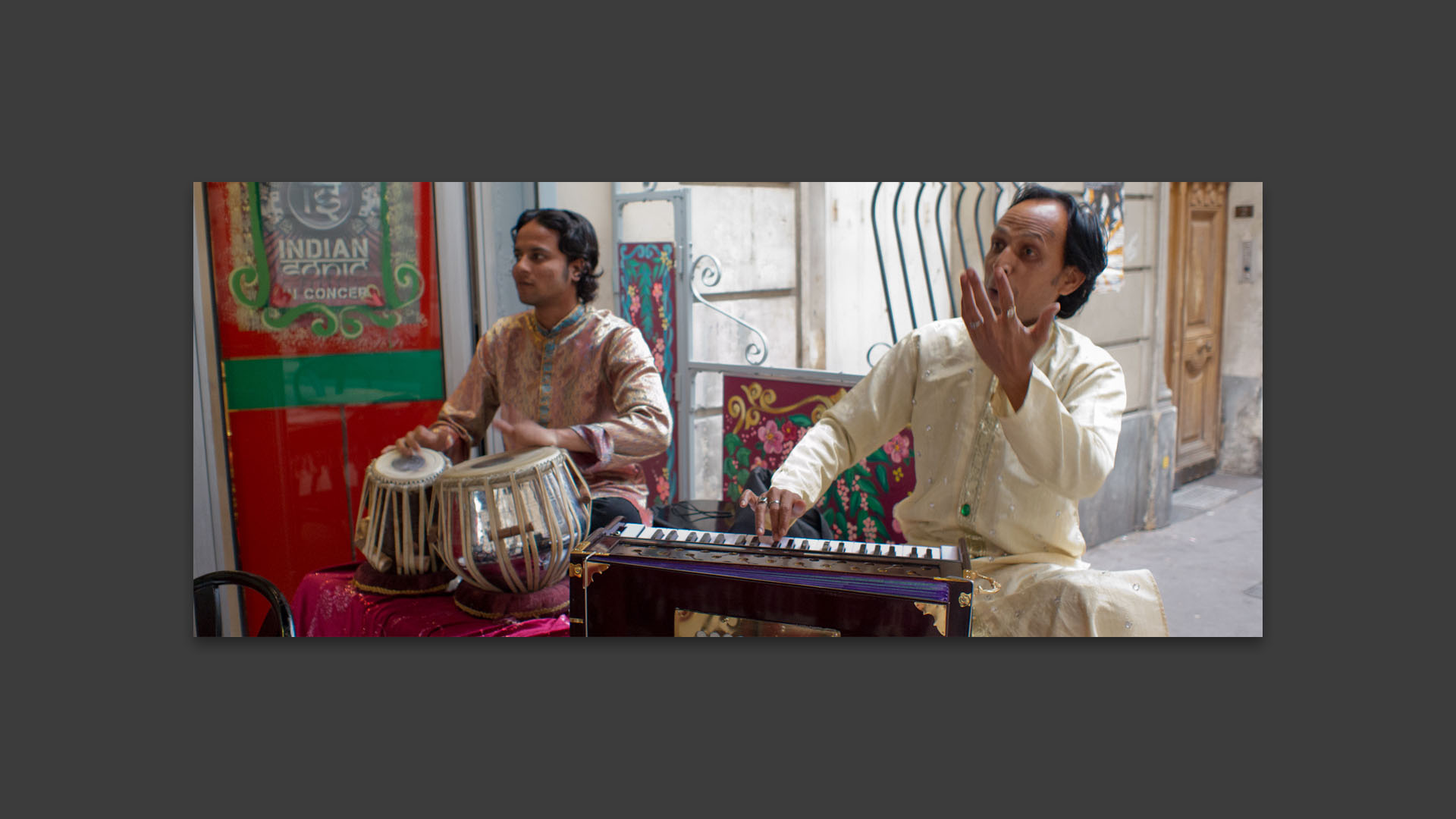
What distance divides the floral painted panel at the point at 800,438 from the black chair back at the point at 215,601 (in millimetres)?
1427

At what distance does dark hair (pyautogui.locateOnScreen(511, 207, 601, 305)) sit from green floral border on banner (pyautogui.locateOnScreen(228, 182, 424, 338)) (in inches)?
14.5

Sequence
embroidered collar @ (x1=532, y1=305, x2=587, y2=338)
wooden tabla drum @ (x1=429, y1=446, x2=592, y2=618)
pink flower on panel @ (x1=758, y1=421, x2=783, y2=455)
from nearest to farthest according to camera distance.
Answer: wooden tabla drum @ (x1=429, y1=446, x2=592, y2=618) < embroidered collar @ (x1=532, y1=305, x2=587, y2=338) < pink flower on panel @ (x1=758, y1=421, x2=783, y2=455)

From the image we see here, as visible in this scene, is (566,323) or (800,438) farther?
(800,438)

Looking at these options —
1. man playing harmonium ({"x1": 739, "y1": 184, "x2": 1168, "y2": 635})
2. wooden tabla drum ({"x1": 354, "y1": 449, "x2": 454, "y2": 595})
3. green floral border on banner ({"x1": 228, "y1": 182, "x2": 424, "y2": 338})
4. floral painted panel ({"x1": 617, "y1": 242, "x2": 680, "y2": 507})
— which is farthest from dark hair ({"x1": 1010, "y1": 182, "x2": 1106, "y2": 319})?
green floral border on banner ({"x1": 228, "y1": 182, "x2": 424, "y2": 338})

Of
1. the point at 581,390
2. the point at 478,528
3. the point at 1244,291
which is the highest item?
the point at 1244,291

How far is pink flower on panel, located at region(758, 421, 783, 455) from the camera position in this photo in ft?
11.7

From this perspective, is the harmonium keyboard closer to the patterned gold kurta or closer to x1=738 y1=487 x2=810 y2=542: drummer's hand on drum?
x1=738 y1=487 x2=810 y2=542: drummer's hand on drum

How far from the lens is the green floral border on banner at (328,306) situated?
3.03 metres

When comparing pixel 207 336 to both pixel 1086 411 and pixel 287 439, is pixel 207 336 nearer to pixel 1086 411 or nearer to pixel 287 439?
pixel 287 439

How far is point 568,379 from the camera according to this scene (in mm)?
3080

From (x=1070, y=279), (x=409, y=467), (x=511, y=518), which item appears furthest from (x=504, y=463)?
(x=1070, y=279)

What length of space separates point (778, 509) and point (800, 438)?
1051 mm

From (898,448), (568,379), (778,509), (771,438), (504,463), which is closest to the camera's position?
(778,509)

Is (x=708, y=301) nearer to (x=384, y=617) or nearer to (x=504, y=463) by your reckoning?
(x=504, y=463)
